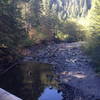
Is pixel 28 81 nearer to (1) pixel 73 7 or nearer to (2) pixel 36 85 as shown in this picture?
(2) pixel 36 85

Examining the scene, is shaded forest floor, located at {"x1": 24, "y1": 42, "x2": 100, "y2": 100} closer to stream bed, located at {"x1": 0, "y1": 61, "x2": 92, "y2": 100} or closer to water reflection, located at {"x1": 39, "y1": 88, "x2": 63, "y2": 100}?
stream bed, located at {"x1": 0, "y1": 61, "x2": 92, "y2": 100}

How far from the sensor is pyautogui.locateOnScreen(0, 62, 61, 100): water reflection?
2190 cm

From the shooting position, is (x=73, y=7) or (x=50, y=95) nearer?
(x=50, y=95)

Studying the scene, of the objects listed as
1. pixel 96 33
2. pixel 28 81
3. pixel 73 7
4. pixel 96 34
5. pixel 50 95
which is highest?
pixel 73 7

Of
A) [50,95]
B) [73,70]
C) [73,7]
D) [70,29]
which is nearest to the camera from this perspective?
[50,95]

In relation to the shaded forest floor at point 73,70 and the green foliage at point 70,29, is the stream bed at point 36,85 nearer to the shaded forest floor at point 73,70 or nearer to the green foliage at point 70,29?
the shaded forest floor at point 73,70

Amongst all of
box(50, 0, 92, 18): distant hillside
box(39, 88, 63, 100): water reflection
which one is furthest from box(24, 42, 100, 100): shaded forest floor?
box(50, 0, 92, 18): distant hillside

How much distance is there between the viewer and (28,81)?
1014 inches

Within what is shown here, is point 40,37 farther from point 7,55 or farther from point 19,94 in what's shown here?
point 19,94

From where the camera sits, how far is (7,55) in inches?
1240

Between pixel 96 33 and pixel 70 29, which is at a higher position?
pixel 70 29

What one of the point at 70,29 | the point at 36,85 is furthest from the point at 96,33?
the point at 70,29

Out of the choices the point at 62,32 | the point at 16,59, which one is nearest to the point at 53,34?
the point at 62,32

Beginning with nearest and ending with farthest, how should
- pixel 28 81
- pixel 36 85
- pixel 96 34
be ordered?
pixel 36 85 → pixel 28 81 → pixel 96 34
